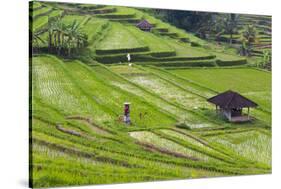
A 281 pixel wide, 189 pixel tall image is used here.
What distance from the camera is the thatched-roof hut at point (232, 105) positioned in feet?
25.5

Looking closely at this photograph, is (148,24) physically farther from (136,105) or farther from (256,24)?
(256,24)

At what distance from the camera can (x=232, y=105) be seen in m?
7.75

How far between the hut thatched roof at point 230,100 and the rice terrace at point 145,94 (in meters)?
0.01

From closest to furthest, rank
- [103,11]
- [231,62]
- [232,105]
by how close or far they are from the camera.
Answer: [103,11]
[232,105]
[231,62]

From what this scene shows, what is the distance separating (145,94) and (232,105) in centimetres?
123

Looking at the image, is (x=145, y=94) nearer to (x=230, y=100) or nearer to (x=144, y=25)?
(x=144, y=25)

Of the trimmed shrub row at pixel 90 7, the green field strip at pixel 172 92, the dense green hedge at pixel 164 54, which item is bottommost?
the green field strip at pixel 172 92

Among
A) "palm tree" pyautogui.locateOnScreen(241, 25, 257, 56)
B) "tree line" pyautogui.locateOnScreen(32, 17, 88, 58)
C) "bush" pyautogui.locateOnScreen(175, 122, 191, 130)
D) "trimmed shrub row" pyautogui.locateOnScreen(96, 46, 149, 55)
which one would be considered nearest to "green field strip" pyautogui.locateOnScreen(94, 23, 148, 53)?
"trimmed shrub row" pyautogui.locateOnScreen(96, 46, 149, 55)

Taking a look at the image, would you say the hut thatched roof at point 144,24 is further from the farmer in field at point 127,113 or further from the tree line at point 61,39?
the farmer in field at point 127,113

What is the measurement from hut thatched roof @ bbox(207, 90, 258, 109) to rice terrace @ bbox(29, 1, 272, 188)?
0.01 metres

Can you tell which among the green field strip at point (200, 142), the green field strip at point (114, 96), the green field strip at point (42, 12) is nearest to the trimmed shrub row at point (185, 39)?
the green field strip at point (114, 96)

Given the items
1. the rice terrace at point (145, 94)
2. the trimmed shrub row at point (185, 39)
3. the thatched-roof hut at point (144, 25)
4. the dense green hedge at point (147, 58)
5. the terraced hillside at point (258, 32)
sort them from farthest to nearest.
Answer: the terraced hillside at point (258, 32) → the trimmed shrub row at point (185, 39) → the thatched-roof hut at point (144, 25) → the dense green hedge at point (147, 58) → the rice terrace at point (145, 94)

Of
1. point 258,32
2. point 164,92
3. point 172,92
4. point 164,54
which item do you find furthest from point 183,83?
A: point 258,32

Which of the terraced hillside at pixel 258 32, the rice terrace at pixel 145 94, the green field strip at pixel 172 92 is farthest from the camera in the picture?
the terraced hillside at pixel 258 32
